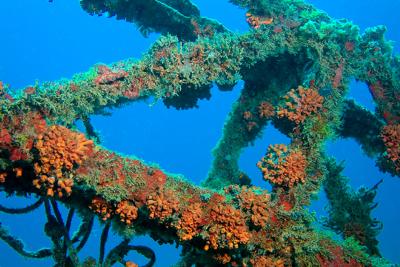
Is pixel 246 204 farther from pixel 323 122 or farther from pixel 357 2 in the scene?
pixel 357 2

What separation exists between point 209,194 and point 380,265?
2.19m

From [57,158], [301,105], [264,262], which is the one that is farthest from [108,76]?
[264,262]

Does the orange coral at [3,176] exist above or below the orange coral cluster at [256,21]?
below

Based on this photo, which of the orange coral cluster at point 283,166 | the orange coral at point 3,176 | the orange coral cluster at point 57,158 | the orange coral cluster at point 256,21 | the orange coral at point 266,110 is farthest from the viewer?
the orange coral at point 266,110

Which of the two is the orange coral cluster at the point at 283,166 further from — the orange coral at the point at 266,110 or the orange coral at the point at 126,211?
the orange coral at the point at 266,110

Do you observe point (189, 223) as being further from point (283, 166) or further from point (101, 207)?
point (283, 166)

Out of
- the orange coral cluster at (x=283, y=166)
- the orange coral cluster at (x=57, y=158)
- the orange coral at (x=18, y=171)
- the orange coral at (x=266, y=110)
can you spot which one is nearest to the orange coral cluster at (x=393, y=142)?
the orange coral cluster at (x=283, y=166)

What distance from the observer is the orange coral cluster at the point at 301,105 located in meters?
4.81

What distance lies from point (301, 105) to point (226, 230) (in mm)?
2267

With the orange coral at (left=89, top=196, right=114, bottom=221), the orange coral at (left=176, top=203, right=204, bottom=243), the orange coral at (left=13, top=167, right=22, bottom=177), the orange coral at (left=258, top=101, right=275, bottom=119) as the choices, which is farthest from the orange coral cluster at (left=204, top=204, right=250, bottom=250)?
the orange coral at (left=258, top=101, right=275, bottom=119)

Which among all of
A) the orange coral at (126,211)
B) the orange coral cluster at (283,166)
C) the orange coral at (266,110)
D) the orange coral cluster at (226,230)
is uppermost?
the orange coral at (266,110)

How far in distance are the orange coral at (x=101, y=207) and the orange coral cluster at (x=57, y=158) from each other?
497mm

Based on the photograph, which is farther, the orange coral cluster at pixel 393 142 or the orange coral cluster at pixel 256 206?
the orange coral cluster at pixel 393 142

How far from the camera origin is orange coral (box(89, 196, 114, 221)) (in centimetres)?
370
